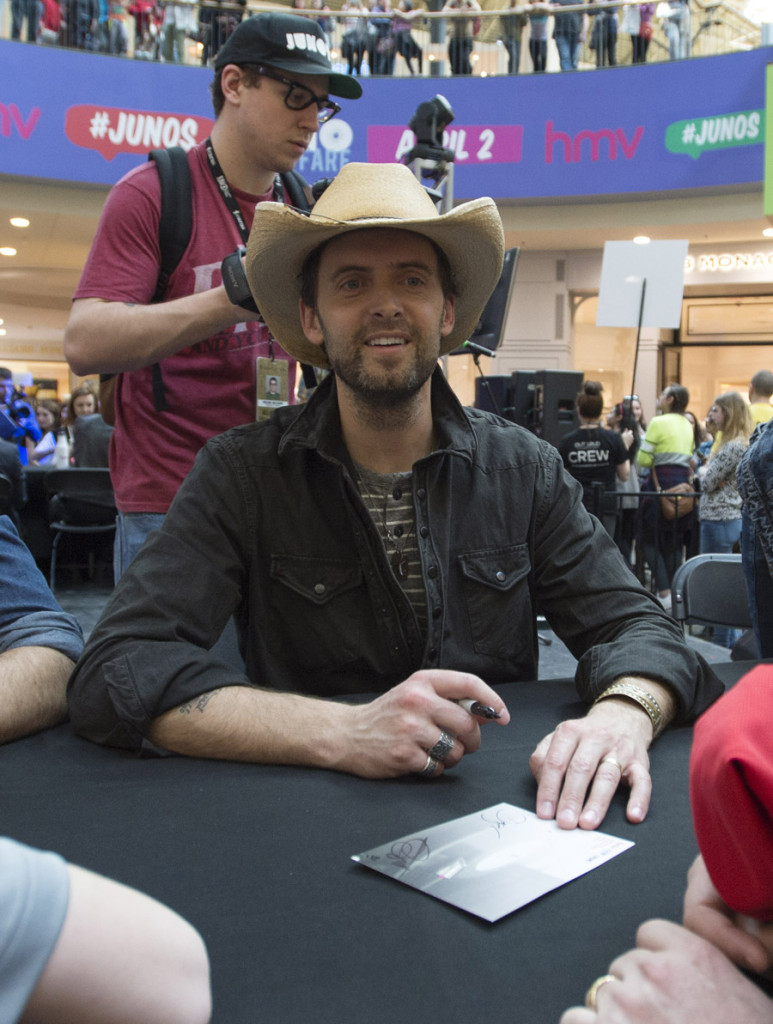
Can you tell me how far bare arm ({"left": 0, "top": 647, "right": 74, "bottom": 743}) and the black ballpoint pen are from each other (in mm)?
594

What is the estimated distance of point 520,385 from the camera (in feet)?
17.7

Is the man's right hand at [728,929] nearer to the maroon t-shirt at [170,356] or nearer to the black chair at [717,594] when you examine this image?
the maroon t-shirt at [170,356]

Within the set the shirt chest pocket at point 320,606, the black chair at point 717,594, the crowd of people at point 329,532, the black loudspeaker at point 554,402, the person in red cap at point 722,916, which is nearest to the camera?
the person in red cap at point 722,916

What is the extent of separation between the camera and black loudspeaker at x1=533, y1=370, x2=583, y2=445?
5262 millimetres

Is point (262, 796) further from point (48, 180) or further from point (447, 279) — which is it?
point (48, 180)

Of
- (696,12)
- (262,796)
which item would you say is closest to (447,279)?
(262,796)

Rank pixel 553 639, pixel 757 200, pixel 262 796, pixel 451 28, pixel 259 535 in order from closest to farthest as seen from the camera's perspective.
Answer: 1. pixel 262 796
2. pixel 259 535
3. pixel 553 639
4. pixel 757 200
5. pixel 451 28

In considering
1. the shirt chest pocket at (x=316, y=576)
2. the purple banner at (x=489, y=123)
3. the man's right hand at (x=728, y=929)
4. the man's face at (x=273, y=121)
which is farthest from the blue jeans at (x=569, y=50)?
the man's right hand at (x=728, y=929)

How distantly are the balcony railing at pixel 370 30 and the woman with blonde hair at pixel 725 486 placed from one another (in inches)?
275

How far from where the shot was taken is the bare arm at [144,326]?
5.58 feet

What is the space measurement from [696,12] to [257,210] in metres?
12.7

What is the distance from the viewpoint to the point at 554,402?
5.32 meters

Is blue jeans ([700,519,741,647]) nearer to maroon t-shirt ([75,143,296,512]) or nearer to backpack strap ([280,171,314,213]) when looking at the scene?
backpack strap ([280,171,314,213])

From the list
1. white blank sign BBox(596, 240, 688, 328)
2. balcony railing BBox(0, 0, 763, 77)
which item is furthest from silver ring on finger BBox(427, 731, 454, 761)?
balcony railing BBox(0, 0, 763, 77)
